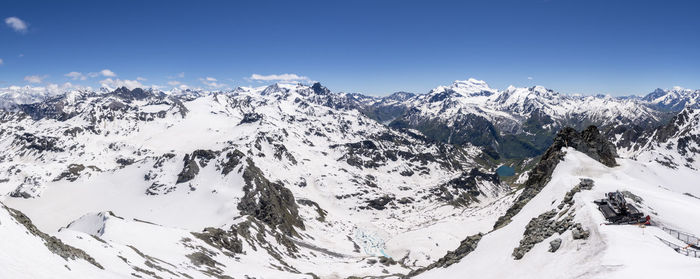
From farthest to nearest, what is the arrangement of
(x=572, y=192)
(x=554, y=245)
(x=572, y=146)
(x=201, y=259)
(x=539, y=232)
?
(x=572, y=146) < (x=201, y=259) < (x=572, y=192) < (x=539, y=232) < (x=554, y=245)

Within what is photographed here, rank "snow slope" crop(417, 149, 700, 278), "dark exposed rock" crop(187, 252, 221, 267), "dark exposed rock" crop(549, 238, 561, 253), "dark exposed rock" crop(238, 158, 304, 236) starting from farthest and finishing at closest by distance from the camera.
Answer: "dark exposed rock" crop(238, 158, 304, 236), "dark exposed rock" crop(187, 252, 221, 267), "dark exposed rock" crop(549, 238, 561, 253), "snow slope" crop(417, 149, 700, 278)

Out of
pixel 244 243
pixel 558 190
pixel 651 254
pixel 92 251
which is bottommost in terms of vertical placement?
pixel 244 243

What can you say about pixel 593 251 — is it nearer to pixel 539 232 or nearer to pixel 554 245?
pixel 554 245

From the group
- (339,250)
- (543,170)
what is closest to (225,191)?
(339,250)

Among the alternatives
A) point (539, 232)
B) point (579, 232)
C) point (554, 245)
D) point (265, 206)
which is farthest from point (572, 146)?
point (265, 206)

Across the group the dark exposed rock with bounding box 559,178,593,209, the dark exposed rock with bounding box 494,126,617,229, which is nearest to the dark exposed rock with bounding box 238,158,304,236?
the dark exposed rock with bounding box 494,126,617,229

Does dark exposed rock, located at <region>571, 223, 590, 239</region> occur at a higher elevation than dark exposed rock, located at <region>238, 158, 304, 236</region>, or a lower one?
higher

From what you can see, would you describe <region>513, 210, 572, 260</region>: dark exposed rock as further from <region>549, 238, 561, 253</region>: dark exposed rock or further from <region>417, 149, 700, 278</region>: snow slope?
<region>549, 238, 561, 253</region>: dark exposed rock

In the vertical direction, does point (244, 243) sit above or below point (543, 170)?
below

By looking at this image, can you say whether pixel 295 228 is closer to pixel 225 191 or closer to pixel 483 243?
pixel 225 191
